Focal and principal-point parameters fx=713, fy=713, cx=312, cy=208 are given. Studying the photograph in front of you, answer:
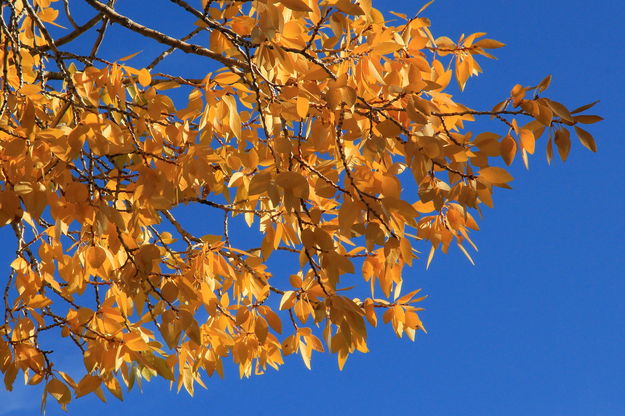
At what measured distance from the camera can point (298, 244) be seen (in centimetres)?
222

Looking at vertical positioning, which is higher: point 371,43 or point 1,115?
point 1,115

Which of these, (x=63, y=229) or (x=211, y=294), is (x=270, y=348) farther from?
(x=63, y=229)

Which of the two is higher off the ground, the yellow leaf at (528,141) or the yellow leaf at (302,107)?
the yellow leaf at (302,107)

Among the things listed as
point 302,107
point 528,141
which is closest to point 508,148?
point 528,141

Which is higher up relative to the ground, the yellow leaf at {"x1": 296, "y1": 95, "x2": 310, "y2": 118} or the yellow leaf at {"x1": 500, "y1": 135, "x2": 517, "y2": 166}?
the yellow leaf at {"x1": 296, "y1": 95, "x2": 310, "y2": 118}

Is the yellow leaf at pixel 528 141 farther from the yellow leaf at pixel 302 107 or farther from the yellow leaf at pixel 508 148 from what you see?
the yellow leaf at pixel 302 107

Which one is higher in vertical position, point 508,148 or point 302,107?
point 302,107

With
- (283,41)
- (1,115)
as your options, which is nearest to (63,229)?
(1,115)

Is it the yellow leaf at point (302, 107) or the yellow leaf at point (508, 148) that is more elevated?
the yellow leaf at point (302, 107)

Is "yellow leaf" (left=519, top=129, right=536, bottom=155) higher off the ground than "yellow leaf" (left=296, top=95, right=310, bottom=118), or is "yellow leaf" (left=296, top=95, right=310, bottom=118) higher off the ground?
"yellow leaf" (left=296, top=95, right=310, bottom=118)

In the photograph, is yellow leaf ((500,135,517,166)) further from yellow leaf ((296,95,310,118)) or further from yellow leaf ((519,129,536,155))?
yellow leaf ((296,95,310,118))

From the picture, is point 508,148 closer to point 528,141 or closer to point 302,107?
point 528,141

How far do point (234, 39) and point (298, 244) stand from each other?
0.67 meters

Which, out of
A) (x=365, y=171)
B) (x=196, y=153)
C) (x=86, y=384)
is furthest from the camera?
(x=86, y=384)
